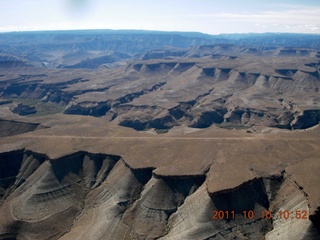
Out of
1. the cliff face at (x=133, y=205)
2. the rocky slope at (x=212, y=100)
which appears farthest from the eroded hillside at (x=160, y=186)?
the rocky slope at (x=212, y=100)

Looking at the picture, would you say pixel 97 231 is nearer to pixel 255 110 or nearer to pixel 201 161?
pixel 201 161

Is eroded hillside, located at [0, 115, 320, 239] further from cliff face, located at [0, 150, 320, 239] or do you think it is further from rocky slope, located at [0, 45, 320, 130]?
rocky slope, located at [0, 45, 320, 130]

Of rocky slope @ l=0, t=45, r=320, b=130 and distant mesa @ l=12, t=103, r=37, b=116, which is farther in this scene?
distant mesa @ l=12, t=103, r=37, b=116

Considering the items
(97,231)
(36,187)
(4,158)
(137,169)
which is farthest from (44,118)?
(97,231)

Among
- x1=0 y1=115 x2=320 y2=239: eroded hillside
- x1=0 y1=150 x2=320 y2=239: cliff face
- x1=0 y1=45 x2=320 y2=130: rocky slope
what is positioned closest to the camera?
x1=0 y1=150 x2=320 y2=239: cliff face

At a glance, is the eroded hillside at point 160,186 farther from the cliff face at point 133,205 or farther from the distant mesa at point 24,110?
the distant mesa at point 24,110
